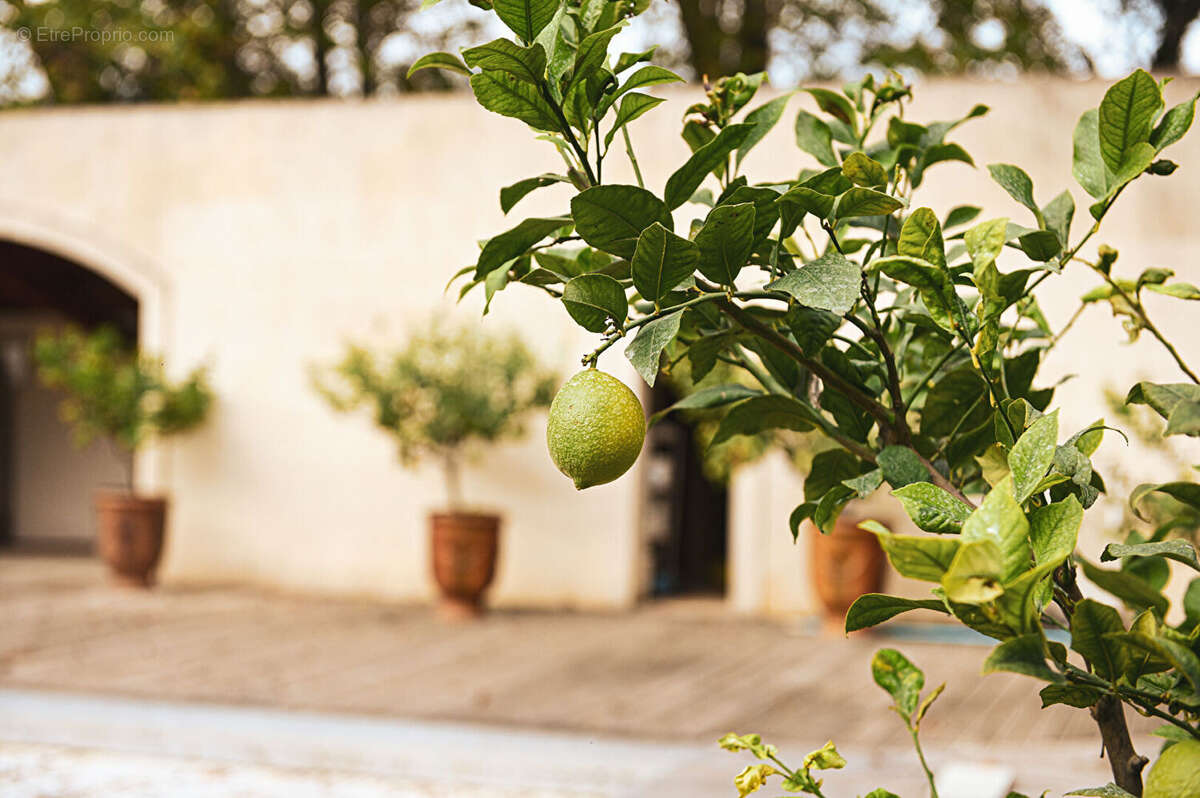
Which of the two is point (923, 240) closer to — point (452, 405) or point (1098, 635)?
point (1098, 635)

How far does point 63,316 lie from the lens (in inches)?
391

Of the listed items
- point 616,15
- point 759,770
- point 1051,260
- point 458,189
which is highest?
point 458,189

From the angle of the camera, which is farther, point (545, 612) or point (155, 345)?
point (155, 345)

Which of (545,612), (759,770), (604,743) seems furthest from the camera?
(545,612)

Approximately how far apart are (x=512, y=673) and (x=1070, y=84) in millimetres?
4420

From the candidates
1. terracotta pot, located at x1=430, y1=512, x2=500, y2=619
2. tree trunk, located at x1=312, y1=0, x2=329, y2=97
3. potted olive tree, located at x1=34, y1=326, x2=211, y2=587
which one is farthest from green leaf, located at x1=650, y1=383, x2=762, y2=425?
tree trunk, located at x1=312, y1=0, x2=329, y2=97

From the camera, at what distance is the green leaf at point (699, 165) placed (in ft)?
2.49

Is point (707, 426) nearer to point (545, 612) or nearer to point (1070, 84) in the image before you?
point (545, 612)

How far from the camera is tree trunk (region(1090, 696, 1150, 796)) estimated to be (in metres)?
0.77

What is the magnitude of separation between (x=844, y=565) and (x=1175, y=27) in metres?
8.39

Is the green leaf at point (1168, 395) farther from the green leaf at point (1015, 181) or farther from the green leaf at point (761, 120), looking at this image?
the green leaf at point (761, 120)

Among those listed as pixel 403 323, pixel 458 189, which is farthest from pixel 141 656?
pixel 458 189

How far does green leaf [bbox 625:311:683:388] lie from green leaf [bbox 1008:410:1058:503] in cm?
20

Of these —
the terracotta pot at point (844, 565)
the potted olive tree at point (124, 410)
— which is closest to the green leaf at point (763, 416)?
the terracotta pot at point (844, 565)
